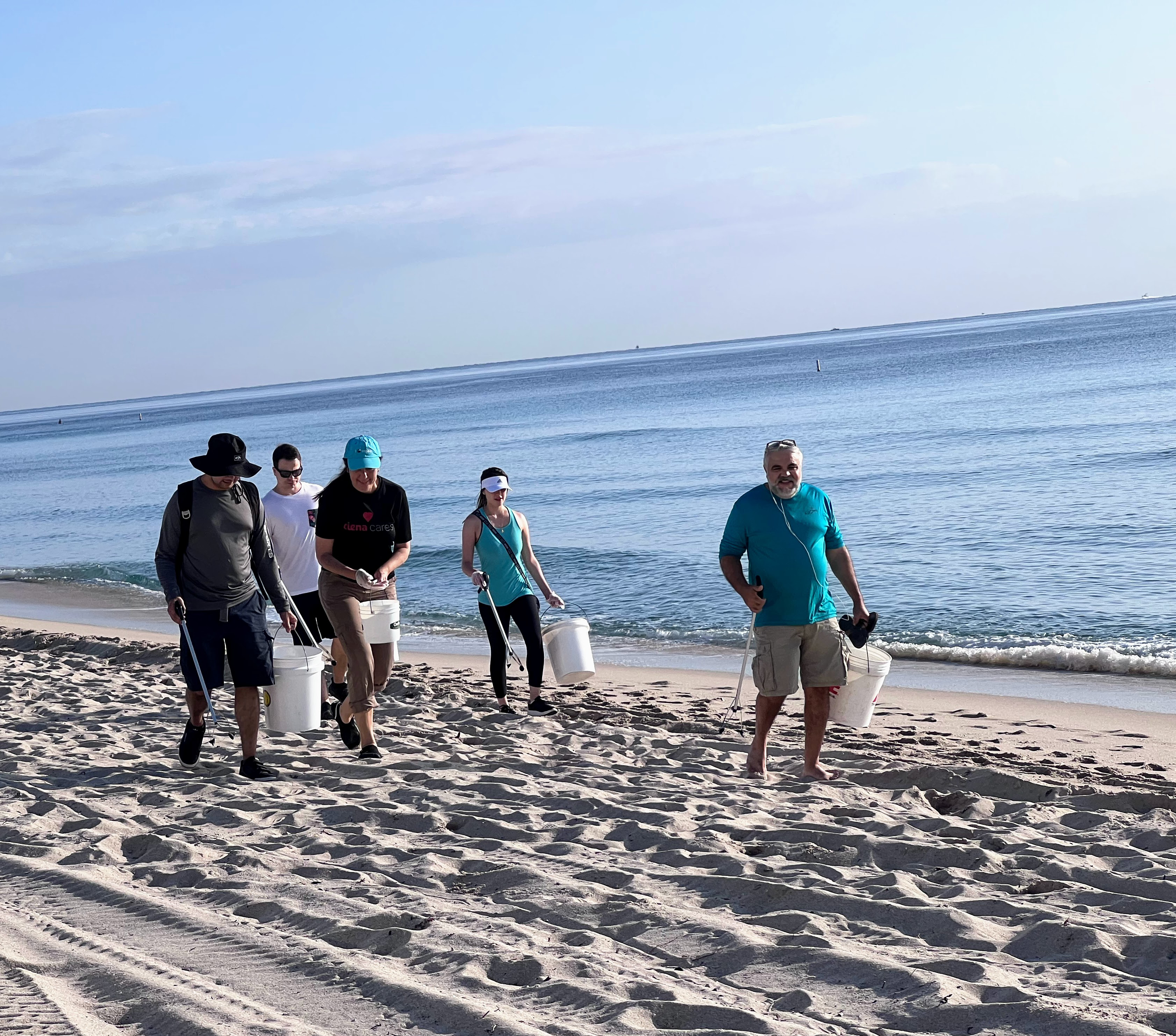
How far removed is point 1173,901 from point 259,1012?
295cm

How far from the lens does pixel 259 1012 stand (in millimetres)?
3158

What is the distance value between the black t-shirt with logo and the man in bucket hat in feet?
1.12

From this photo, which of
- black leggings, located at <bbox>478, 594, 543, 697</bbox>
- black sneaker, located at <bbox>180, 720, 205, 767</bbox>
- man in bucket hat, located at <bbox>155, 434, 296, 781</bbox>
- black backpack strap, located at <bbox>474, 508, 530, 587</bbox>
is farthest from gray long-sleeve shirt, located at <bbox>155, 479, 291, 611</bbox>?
black leggings, located at <bbox>478, 594, 543, 697</bbox>

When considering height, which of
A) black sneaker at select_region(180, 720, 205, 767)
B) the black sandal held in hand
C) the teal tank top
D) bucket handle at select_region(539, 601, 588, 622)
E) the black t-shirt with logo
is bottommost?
bucket handle at select_region(539, 601, 588, 622)

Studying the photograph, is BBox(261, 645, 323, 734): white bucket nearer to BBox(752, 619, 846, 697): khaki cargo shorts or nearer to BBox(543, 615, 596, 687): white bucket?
BBox(543, 615, 596, 687): white bucket

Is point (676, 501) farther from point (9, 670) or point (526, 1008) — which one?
point (526, 1008)

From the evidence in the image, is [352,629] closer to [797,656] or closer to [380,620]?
[380,620]

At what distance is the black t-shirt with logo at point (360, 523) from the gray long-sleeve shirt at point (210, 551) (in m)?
0.48

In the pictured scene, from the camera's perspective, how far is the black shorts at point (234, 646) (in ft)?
19.3

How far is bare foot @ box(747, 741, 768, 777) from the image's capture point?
6.03m

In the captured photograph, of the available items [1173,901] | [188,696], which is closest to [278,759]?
[188,696]

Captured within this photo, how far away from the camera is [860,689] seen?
20.6ft

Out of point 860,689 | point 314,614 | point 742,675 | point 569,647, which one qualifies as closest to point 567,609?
point 569,647

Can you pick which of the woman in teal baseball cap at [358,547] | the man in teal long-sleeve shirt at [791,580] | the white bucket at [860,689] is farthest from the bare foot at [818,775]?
the woman in teal baseball cap at [358,547]
